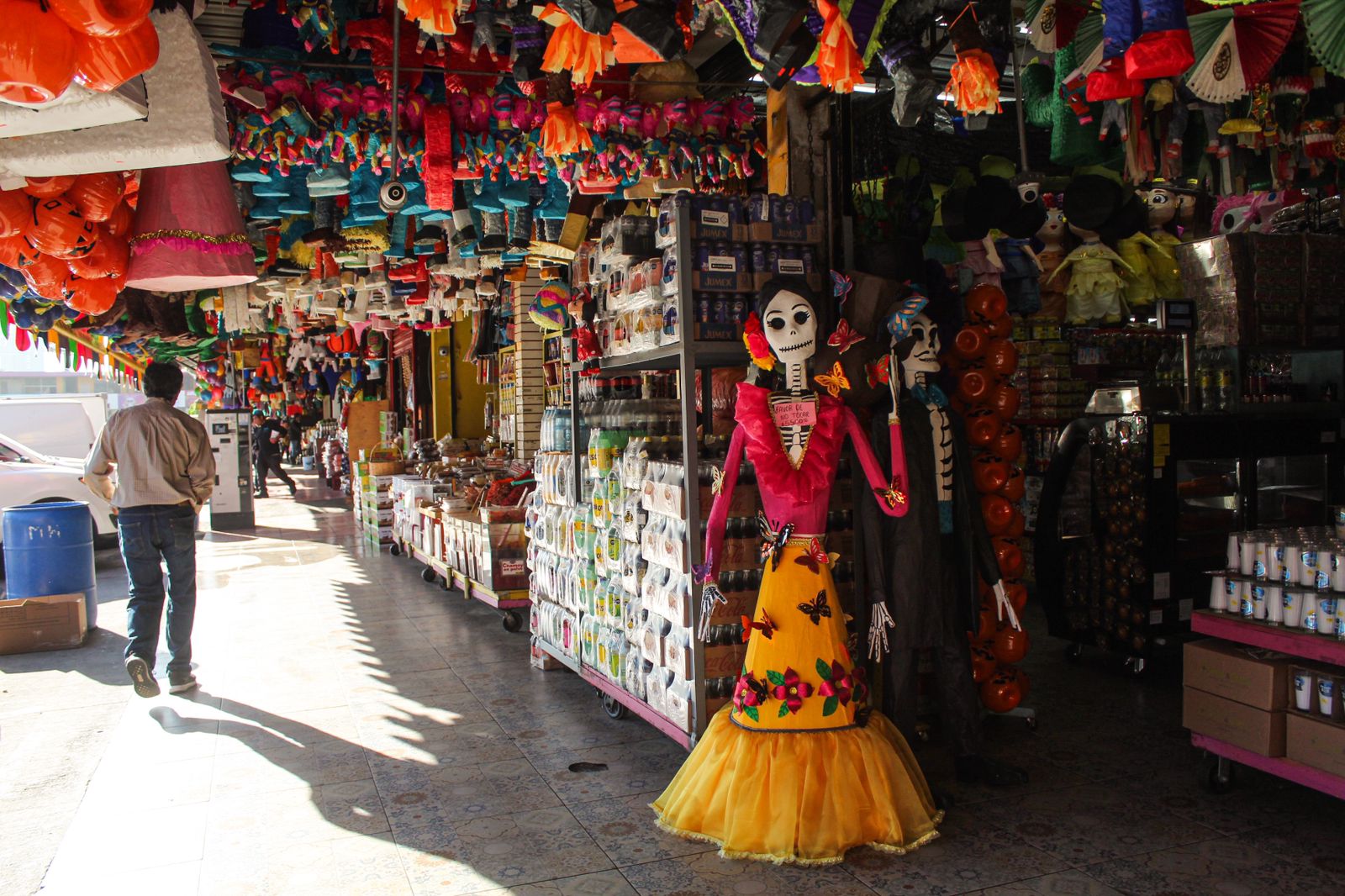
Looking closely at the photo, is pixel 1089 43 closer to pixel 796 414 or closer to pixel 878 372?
pixel 878 372

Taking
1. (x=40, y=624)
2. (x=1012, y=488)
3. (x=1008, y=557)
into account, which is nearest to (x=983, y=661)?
(x=1008, y=557)

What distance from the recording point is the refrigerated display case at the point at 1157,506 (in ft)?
17.4

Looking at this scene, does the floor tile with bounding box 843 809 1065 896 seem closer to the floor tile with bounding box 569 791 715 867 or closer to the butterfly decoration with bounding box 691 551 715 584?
the floor tile with bounding box 569 791 715 867

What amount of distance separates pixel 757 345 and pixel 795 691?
4.30 feet

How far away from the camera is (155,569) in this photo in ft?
17.8

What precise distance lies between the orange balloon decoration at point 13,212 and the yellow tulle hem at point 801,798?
11.2ft

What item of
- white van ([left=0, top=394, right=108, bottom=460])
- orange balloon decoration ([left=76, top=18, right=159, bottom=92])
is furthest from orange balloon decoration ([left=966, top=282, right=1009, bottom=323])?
white van ([left=0, top=394, right=108, bottom=460])

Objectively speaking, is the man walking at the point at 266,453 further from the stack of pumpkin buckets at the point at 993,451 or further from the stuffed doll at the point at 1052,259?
the stack of pumpkin buckets at the point at 993,451

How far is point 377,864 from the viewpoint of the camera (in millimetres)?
3303

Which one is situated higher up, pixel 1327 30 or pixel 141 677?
pixel 1327 30

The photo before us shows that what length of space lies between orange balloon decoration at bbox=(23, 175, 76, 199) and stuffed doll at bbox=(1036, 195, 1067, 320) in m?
6.08

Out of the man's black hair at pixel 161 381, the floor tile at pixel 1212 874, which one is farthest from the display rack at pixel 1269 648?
the man's black hair at pixel 161 381

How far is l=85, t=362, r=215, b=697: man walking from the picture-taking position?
5324 millimetres

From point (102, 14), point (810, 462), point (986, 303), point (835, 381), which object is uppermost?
point (102, 14)
